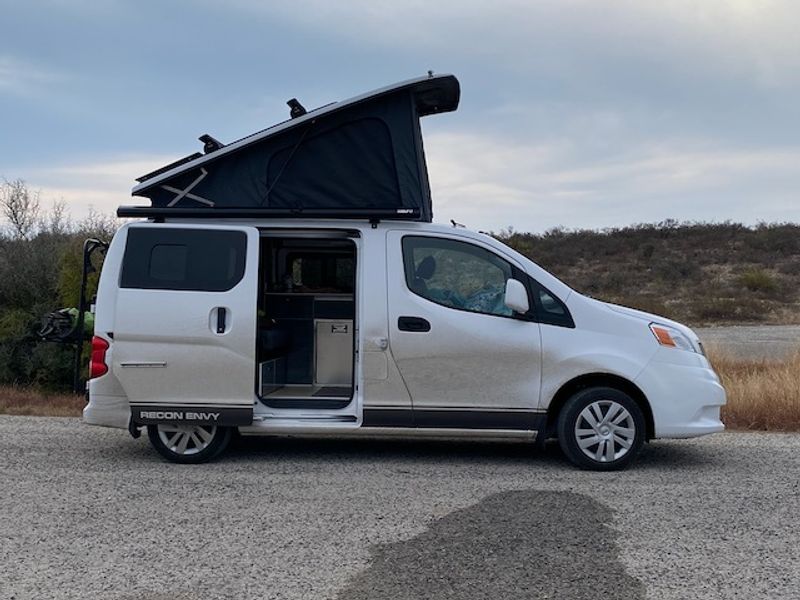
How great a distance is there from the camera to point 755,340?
74.4 feet

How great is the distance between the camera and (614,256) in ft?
166

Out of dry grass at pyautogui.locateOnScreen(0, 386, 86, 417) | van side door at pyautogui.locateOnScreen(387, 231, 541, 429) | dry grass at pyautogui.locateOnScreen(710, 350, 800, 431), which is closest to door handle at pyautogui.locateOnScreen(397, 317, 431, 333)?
van side door at pyautogui.locateOnScreen(387, 231, 541, 429)

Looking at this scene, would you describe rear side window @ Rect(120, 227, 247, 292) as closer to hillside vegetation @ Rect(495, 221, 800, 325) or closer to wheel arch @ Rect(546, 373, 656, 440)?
wheel arch @ Rect(546, 373, 656, 440)

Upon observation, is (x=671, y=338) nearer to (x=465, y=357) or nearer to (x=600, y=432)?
(x=600, y=432)

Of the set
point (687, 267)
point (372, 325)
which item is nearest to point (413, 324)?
point (372, 325)

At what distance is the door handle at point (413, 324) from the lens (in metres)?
7.39

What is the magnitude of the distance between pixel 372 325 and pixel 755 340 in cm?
1793

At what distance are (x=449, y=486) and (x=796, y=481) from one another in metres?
2.80

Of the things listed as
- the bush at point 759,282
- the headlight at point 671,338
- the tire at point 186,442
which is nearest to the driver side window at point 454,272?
the headlight at point 671,338

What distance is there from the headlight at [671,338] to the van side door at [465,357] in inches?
40.5

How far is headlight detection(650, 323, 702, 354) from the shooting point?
7.42m

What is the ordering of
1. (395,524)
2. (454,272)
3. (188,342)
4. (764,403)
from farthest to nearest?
(764,403)
(454,272)
(188,342)
(395,524)

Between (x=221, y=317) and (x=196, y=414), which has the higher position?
(x=221, y=317)

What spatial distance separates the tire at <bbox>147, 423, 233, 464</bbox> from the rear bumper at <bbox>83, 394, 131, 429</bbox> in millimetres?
238
